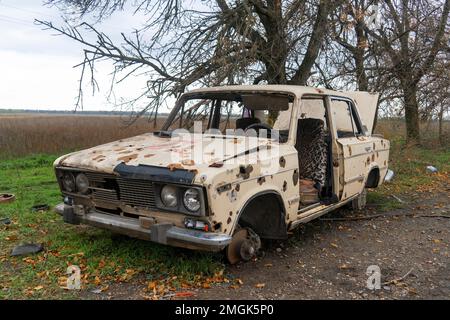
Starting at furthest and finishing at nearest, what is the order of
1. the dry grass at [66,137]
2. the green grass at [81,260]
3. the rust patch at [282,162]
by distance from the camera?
the dry grass at [66,137] → the rust patch at [282,162] → the green grass at [81,260]

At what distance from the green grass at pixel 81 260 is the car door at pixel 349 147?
2.19 meters

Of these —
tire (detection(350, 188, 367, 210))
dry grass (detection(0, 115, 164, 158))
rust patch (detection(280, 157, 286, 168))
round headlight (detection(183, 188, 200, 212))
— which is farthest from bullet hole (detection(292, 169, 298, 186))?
dry grass (detection(0, 115, 164, 158))

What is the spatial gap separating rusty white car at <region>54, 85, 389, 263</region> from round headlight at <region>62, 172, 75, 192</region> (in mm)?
11

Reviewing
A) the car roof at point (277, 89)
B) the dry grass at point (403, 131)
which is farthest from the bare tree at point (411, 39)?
the car roof at point (277, 89)

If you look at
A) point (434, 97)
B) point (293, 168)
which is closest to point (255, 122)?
point (293, 168)

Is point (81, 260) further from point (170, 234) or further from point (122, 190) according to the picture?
point (170, 234)

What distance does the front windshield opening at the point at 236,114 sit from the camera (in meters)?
4.82

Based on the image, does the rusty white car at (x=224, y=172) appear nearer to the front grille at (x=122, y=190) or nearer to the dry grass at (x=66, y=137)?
the front grille at (x=122, y=190)

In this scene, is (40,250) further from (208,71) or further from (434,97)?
(434,97)

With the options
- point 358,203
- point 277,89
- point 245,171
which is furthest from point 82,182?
point 358,203

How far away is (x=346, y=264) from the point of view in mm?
4488

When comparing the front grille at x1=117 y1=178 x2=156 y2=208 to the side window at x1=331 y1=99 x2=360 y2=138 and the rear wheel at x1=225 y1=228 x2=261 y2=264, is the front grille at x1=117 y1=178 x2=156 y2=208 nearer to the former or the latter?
the rear wheel at x1=225 y1=228 x2=261 y2=264

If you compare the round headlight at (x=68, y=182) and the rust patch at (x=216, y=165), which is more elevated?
the rust patch at (x=216, y=165)
